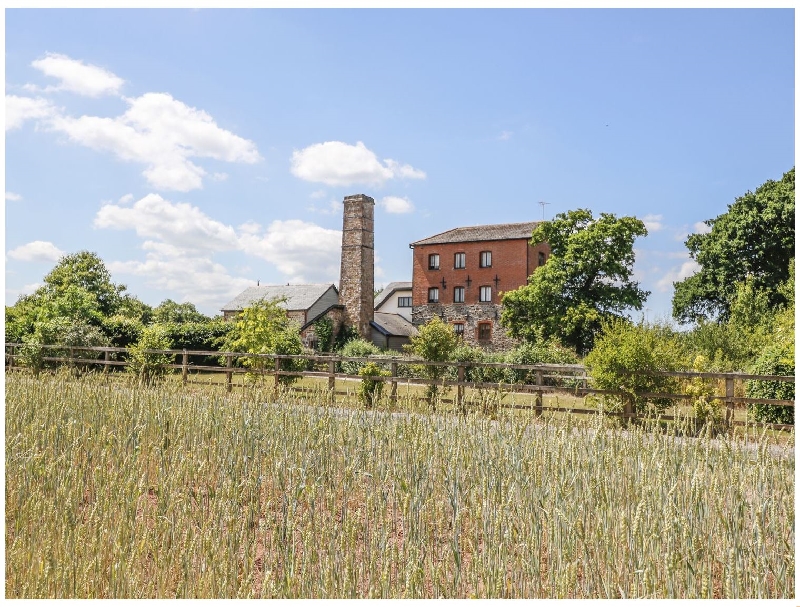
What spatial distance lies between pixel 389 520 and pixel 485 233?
33553 millimetres

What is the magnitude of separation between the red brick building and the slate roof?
1.09 metres

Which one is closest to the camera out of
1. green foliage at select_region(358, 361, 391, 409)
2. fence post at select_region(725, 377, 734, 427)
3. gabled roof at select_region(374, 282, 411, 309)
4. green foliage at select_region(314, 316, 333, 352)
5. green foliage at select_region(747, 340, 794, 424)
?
fence post at select_region(725, 377, 734, 427)

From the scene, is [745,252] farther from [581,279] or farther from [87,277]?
[87,277]

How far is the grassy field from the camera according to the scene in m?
3.15

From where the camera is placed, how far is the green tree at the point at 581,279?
28703 mm

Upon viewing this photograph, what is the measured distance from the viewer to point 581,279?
2958 cm

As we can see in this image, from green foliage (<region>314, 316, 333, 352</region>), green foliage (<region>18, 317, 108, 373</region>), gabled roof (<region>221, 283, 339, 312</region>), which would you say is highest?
gabled roof (<region>221, 283, 339, 312</region>)

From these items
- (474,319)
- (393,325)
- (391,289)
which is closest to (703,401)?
(474,319)

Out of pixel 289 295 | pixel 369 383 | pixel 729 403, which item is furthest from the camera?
pixel 289 295

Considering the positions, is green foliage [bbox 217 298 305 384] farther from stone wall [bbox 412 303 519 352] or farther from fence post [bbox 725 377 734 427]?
stone wall [bbox 412 303 519 352]

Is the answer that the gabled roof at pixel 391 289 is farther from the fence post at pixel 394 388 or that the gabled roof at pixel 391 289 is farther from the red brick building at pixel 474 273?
the fence post at pixel 394 388

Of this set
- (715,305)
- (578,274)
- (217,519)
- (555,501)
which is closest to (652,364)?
(555,501)

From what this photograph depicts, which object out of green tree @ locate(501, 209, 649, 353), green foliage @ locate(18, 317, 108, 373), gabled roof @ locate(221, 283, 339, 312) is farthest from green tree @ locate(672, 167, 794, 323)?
green foliage @ locate(18, 317, 108, 373)

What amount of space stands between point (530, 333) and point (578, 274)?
3.36 metres
